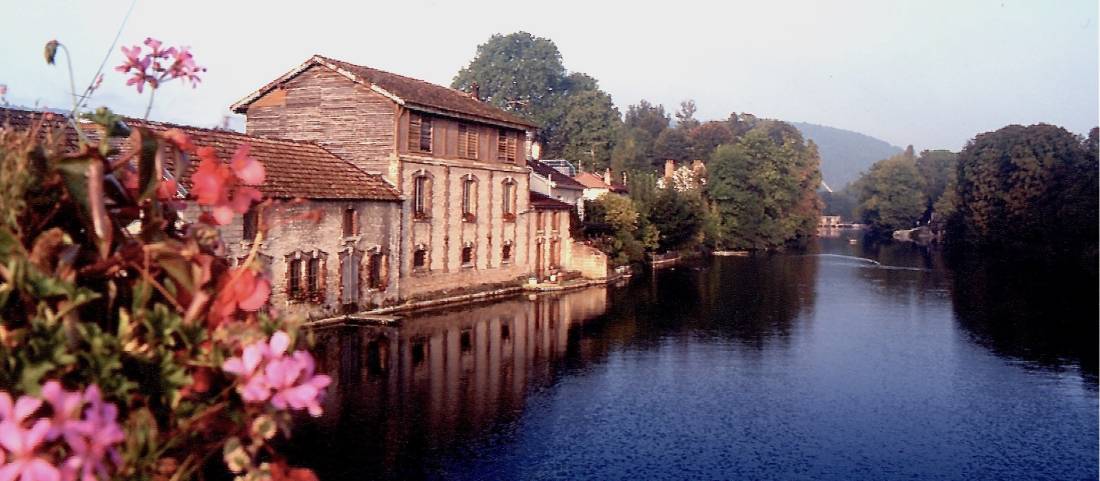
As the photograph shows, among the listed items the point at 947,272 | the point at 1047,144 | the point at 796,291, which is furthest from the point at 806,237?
the point at 796,291

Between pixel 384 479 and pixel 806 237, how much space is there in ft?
264

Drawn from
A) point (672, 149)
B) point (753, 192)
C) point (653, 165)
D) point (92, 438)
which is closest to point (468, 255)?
point (92, 438)

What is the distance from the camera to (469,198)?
3406cm

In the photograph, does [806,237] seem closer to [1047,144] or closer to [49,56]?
[1047,144]

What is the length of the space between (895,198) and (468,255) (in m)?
88.3

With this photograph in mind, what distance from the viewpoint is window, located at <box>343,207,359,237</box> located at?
2761 cm

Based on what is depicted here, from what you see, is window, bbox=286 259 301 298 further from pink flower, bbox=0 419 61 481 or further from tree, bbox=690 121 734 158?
tree, bbox=690 121 734 158

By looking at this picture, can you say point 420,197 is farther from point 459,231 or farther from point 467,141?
point 467,141

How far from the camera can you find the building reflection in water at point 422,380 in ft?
50.0

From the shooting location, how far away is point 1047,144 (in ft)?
238

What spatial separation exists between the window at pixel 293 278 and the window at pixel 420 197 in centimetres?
602

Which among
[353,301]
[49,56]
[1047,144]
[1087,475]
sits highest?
[1047,144]

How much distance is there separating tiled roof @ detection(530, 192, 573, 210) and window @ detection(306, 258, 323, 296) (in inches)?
530

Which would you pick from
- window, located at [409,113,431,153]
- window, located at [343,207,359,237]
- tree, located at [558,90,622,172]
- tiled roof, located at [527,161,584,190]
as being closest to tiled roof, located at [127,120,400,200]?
window, located at [343,207,359,237]
